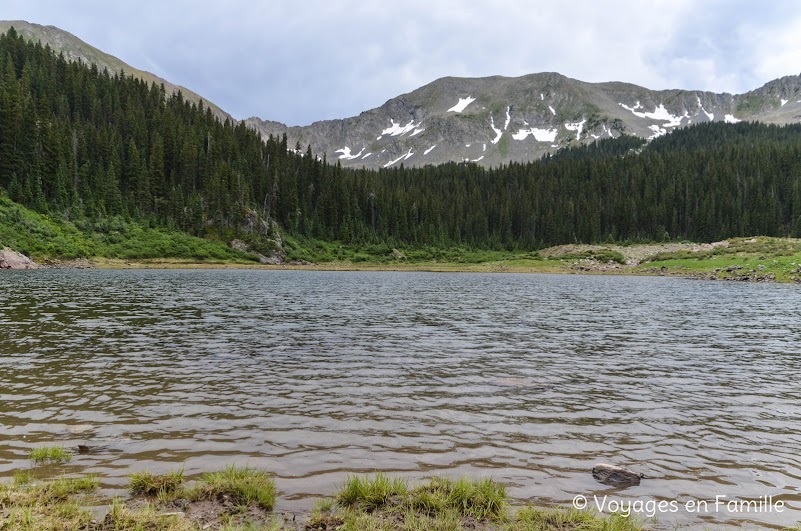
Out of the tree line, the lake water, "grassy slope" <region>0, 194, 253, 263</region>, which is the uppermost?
the tree line

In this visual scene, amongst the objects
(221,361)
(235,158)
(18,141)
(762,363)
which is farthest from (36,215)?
(762,363)

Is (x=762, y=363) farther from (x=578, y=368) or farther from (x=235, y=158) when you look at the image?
(x=235, y=158)

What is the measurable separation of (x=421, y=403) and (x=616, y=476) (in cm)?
521

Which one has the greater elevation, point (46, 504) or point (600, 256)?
point (600, 256)

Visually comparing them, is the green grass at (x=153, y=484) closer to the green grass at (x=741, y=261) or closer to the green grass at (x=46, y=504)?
the green grass at (x=46, y=504)

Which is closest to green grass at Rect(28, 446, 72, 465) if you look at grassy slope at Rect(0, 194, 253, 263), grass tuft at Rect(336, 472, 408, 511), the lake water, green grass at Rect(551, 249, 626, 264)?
the lake water

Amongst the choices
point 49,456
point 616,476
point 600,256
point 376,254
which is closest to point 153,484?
point 49,456

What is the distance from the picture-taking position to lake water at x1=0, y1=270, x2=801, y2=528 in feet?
27.2

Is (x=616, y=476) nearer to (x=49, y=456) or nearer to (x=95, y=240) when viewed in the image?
(x=49, y=456)

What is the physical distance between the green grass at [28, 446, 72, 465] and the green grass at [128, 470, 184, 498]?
1.94 meters

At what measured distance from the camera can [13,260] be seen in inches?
2557

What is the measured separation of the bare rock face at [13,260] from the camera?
63.9 metres

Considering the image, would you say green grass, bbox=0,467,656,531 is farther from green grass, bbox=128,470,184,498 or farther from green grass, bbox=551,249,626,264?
green grass, bbox=551,249,626,264

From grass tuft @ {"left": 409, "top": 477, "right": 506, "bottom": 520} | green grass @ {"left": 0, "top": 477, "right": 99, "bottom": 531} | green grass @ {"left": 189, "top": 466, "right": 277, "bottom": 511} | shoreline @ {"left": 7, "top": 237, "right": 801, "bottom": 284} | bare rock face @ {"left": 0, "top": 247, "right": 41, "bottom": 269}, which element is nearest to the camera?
green grass @ {"left": 0, "top": 477, "right": 99, "bottom": 531}
